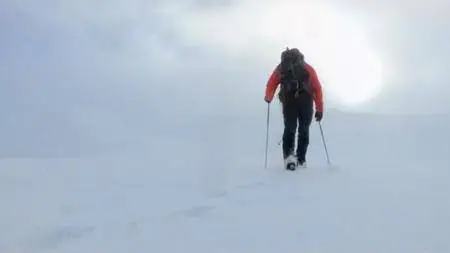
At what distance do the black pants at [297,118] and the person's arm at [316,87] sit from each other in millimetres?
91

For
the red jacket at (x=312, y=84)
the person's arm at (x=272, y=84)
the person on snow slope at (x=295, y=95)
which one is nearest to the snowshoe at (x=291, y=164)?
the person on snow slope at (x=295, y=95)

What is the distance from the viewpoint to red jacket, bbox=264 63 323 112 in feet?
31.4

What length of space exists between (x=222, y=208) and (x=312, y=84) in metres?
3.35

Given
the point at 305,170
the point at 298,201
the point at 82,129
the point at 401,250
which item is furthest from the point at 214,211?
the point at 82,129

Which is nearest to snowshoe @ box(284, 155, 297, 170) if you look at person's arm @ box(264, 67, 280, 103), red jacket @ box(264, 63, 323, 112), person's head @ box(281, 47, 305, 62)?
red jacket @ box(264, 63, 323, 112)

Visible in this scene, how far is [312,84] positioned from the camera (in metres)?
9.63

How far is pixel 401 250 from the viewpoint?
17.2ft

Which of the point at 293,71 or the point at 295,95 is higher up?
the point at 293,71

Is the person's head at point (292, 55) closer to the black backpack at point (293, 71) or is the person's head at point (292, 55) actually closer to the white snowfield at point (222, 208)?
the black backpack at point (293, 71)

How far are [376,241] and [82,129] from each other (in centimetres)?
4188

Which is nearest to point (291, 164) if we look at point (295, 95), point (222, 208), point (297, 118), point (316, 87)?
point (297, 118)

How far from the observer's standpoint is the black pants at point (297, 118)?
382 inches

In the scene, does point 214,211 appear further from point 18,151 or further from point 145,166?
point 18,151

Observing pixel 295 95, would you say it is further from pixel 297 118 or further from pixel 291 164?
pixel 291 164
